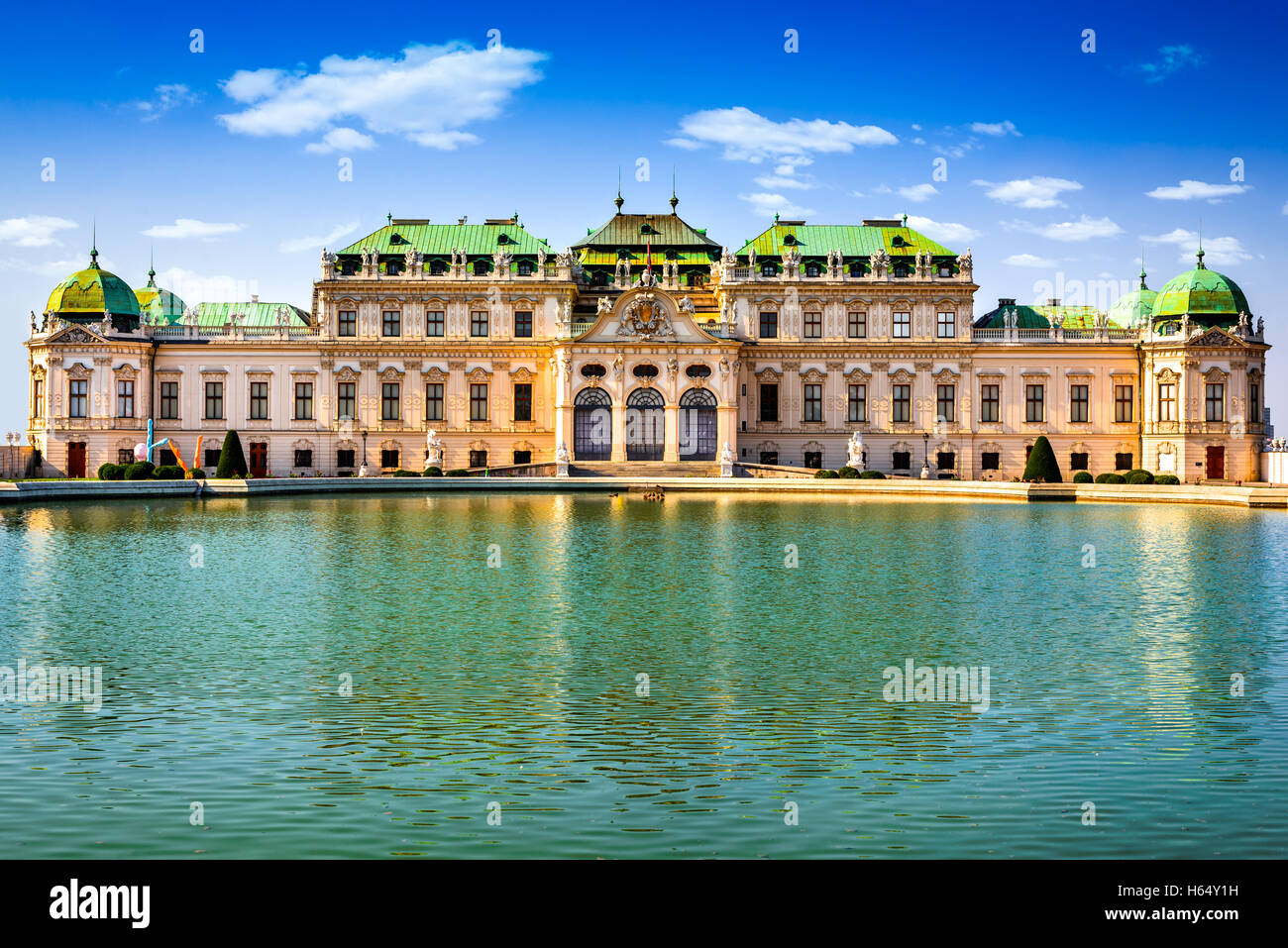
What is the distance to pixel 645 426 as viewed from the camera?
76.6 m

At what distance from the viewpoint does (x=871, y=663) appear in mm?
18312

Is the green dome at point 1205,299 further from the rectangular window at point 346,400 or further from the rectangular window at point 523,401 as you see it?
the rectangular window at point 346,400

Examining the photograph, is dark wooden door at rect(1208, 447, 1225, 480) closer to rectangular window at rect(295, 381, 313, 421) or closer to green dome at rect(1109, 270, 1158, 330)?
green dome at rect(1109, 270, 1158, 330)

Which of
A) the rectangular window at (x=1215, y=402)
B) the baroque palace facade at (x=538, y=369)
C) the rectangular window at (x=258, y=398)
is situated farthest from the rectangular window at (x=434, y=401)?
the rectangular window at (x=1215, y=402)

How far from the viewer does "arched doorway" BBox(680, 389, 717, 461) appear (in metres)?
76.1

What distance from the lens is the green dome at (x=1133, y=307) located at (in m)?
86.7

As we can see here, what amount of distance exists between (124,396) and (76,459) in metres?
4.80

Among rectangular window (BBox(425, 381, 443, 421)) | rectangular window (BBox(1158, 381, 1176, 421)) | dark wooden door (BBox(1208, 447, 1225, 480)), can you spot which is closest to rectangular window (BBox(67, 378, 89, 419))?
rectangular window (BBox(425, 381, 443, 421))

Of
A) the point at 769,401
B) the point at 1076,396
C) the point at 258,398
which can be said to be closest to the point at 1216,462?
the point at 1076,396

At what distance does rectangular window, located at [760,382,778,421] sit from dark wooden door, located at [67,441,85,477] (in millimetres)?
42313

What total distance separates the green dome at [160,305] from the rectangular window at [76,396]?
8134 millimetres

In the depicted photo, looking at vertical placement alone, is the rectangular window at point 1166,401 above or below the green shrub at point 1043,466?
above
